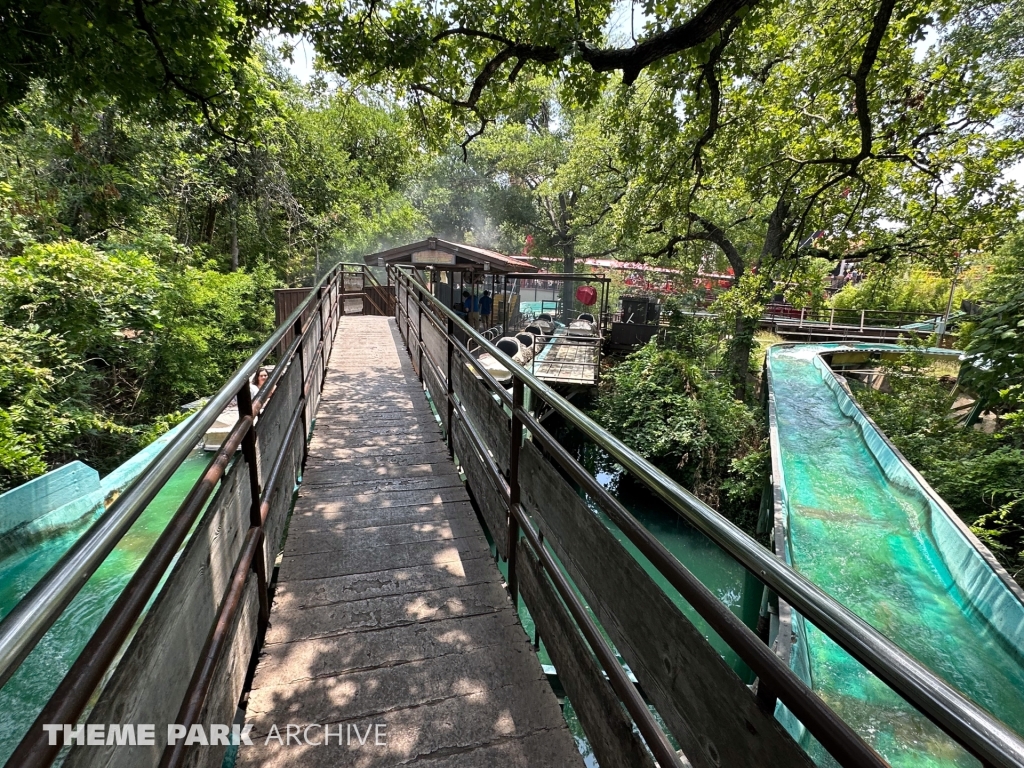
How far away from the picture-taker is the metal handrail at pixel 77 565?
2.44ft

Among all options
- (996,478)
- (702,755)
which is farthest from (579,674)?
(996,478)

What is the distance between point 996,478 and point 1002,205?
21.2ft

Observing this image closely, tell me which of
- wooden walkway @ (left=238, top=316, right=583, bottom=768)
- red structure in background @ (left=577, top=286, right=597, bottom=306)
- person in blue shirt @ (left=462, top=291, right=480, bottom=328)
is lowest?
wooden walkway @ (left=238, top=316, right=583, bottom=768)

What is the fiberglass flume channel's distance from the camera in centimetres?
380

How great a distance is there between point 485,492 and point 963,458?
8538mm

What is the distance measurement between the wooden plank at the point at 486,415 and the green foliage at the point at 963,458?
20.9 feet

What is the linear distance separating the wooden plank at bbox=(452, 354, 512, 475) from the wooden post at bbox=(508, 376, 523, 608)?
13 centimetres

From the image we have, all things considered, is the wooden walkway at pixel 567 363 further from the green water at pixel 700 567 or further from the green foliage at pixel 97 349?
the green foliage at pixel 97 349

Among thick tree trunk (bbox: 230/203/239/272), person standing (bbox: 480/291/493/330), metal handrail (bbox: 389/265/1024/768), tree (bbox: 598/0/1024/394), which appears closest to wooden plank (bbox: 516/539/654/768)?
metal handrail (bbox: 389/265/1024/768)

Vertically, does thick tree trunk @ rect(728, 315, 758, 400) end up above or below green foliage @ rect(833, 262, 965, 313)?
below

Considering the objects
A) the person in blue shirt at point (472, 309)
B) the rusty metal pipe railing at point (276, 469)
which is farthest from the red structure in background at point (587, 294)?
the rusty metal pipe railing at point (276, 469)

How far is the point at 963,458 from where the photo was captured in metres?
7.71

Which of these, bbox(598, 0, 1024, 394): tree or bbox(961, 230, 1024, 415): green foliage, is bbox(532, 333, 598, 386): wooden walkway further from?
bbox(961, 230, 1024, 415): green foliage

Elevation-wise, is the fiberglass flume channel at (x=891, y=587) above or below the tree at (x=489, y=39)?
below
